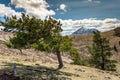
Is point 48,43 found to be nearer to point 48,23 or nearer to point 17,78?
point 48,23

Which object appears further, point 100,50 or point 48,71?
point 100,50

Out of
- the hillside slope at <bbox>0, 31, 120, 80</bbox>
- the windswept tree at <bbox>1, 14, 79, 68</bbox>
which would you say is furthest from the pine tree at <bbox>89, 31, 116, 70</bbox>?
the windswept tree at <bbox>1, 14, 79, 68</bbox>

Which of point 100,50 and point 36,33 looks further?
point 100,50

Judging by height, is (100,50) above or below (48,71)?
above

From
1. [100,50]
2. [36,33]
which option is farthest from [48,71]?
[100,50]

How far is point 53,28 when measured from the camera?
43812mm

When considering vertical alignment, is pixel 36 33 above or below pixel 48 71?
above

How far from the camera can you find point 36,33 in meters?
41.3

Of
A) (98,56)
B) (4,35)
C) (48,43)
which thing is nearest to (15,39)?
(48,43)

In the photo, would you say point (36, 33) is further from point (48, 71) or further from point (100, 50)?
point (100, 50)

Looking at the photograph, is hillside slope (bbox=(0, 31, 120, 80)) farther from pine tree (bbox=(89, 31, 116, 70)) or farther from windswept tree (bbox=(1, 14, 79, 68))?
pine tree (bbox=(89, 31, 116, 70))

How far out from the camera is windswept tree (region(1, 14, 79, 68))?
41.2 metres

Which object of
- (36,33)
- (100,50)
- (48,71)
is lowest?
(48,71)

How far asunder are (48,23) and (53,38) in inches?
128
